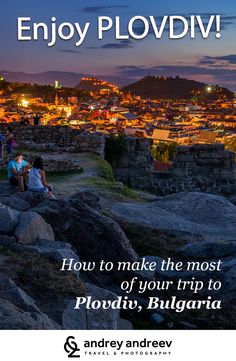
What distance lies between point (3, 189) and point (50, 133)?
11758 mm

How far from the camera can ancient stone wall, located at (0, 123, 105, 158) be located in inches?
889

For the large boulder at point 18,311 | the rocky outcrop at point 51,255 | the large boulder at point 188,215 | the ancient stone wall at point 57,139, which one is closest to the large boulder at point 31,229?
the rocky outcrop at point 51,255

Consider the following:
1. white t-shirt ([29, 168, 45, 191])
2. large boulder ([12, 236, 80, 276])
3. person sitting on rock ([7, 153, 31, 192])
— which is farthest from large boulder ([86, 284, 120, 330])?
person sitting on rock ([7, 153, 31, 192])

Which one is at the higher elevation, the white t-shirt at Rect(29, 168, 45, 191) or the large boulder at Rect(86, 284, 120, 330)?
the white t-shirt at Rect(29, 168, 45, 191)

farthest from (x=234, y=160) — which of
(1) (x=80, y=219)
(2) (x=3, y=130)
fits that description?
(1) (x=80, y=219)

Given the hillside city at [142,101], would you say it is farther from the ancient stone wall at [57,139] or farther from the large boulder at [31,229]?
the large boulder at [31,229]

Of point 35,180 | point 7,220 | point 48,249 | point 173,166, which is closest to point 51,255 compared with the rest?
point 48,249

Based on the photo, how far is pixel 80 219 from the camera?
9281 millimetres

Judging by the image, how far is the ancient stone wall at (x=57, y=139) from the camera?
74.1 ft

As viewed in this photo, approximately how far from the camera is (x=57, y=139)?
24016 millimetres

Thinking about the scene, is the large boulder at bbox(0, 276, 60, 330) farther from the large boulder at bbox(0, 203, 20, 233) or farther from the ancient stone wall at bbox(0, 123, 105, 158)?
the ancient stone wall at bbox(0, 123, 105, 158)
